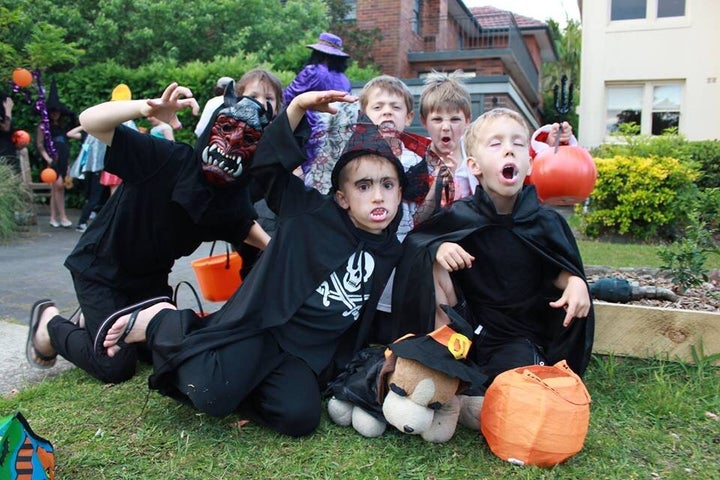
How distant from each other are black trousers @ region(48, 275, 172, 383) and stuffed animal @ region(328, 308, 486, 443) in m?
1.36

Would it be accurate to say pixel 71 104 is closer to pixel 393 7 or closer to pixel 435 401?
pixel 393 7

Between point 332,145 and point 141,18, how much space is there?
12344mm

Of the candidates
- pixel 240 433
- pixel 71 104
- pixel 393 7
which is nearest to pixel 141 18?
pixel 71 104

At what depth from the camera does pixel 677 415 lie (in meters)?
2.72

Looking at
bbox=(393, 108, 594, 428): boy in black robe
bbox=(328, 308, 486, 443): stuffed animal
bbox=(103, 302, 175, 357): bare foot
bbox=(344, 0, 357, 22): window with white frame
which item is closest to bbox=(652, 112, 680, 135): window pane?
bbox=(344, 0, 357, 22): window with white frame

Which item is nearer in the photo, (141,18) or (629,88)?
(141,18)

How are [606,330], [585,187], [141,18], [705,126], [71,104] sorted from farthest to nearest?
[705,126]
[141,18]
[71,104]
[585,187]
[606,330]

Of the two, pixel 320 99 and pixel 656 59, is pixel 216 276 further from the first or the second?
pixel 656 59

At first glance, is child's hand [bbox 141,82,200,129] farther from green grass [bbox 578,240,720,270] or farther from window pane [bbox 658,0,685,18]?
window pane [bbox 658,0,685,18]

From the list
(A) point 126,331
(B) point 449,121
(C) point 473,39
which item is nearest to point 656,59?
(C) point 473,39

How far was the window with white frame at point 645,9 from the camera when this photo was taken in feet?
52.1

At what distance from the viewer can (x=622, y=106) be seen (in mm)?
16734

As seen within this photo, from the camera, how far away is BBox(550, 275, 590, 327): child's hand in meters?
2.65

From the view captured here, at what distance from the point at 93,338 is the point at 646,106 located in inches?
661
